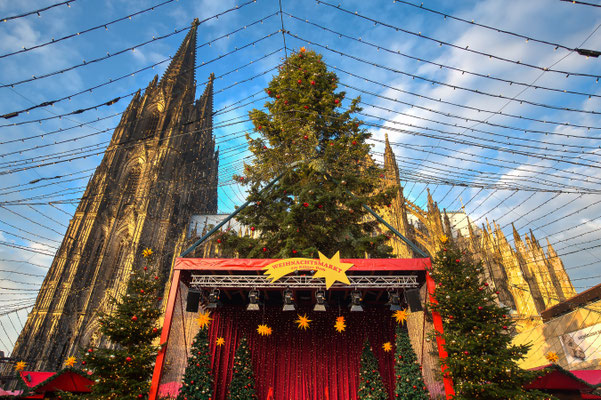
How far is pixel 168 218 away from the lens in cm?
2817

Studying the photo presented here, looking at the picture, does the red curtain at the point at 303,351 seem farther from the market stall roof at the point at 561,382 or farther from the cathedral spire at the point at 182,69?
the cathedral spire at the point at 182,69

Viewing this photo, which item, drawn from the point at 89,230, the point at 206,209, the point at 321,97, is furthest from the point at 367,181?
the point at 206,209

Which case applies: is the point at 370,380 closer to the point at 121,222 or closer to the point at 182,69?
the point at 121,222

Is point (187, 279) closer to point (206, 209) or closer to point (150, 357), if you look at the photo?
point (150, 357)

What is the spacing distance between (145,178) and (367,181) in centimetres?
2514

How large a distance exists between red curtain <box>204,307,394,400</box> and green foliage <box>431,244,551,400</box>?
8.70ft

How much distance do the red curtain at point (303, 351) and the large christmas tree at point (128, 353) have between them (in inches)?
83.5

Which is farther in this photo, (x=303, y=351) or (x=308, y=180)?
(x=308, y=180)

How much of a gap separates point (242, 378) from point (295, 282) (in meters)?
2.83

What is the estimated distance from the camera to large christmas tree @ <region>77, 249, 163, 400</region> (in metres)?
6.21

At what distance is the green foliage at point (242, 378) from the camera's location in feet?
25.0

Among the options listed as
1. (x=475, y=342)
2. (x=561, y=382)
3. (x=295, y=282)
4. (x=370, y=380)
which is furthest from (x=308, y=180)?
(x=561, y=382)

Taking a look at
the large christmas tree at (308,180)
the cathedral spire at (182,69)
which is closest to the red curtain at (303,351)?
the large christmas tree at (308,180)

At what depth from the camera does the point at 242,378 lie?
307 inches
